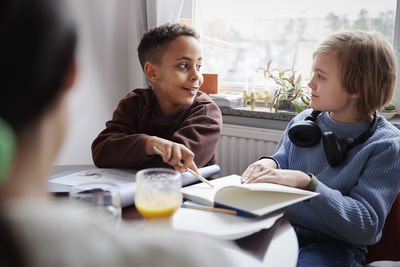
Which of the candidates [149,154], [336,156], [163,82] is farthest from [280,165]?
[163,82]

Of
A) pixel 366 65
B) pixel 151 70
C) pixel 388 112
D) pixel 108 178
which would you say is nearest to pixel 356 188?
pixel 366 65

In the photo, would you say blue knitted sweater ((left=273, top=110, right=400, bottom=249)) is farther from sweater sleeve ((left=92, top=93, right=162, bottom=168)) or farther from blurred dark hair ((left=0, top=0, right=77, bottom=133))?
blurred dark hair ((left=0, top=0, right=77, bottom=133))

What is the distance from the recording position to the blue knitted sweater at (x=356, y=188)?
1050 mm

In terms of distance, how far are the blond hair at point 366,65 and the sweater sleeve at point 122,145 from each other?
2.34 feet

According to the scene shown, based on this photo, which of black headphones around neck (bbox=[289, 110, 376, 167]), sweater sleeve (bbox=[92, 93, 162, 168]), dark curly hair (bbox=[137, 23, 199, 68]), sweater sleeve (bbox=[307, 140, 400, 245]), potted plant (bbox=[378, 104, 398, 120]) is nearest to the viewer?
sweater sleeve (bbox=[307, 140, 400, 245])

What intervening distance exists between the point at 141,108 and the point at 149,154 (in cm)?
35

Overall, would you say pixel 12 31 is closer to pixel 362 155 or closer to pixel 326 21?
pixel 362 155

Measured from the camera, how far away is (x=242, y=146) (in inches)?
85.9

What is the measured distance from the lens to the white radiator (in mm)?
2072

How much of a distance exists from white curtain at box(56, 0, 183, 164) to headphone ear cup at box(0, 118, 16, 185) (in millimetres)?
2173

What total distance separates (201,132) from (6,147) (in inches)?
48.9

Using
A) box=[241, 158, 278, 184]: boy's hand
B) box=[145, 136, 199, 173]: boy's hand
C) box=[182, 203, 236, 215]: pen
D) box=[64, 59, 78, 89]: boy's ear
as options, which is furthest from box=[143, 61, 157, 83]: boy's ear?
box=[64, 59, 78, 89]: boy's ear

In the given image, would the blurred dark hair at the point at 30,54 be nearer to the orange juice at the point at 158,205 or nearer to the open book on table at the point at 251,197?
the orange juice at the point at 158,205

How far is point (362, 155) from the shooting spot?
1147mm
